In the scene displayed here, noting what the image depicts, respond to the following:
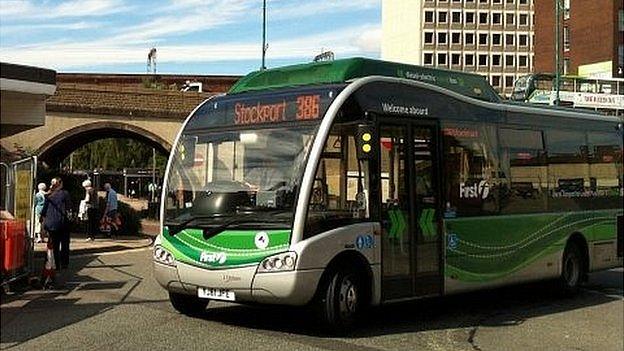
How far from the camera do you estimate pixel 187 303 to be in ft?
33.0

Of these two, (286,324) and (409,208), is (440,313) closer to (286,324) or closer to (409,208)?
(409,208)

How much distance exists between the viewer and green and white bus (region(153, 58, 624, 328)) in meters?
8.60

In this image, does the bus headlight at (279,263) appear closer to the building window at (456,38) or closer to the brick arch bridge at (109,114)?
the brick arch bridge at (109,114)

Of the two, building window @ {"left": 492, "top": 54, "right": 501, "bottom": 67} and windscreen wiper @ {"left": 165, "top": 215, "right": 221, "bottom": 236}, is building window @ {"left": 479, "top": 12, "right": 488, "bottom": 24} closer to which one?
building window @ {"left": 492, "top": 54, "right": 501, "bottom": 67}

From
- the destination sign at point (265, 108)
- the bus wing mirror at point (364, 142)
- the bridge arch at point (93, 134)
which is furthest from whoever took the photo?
the bridge arch at point (93, 134)

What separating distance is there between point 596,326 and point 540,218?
2.37 meters

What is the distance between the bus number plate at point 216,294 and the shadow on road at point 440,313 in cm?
70

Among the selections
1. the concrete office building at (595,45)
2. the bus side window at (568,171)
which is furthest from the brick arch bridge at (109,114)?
the concrete office building at (595,45)

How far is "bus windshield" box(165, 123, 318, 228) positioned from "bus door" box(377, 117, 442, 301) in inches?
46.3

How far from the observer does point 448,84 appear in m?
11.3

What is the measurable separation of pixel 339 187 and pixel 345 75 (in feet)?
4.84

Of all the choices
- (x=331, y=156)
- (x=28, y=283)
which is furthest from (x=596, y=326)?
(x=28, y=283)

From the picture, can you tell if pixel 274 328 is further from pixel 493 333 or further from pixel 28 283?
pixel 28 283

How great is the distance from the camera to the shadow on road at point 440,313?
380 inches
